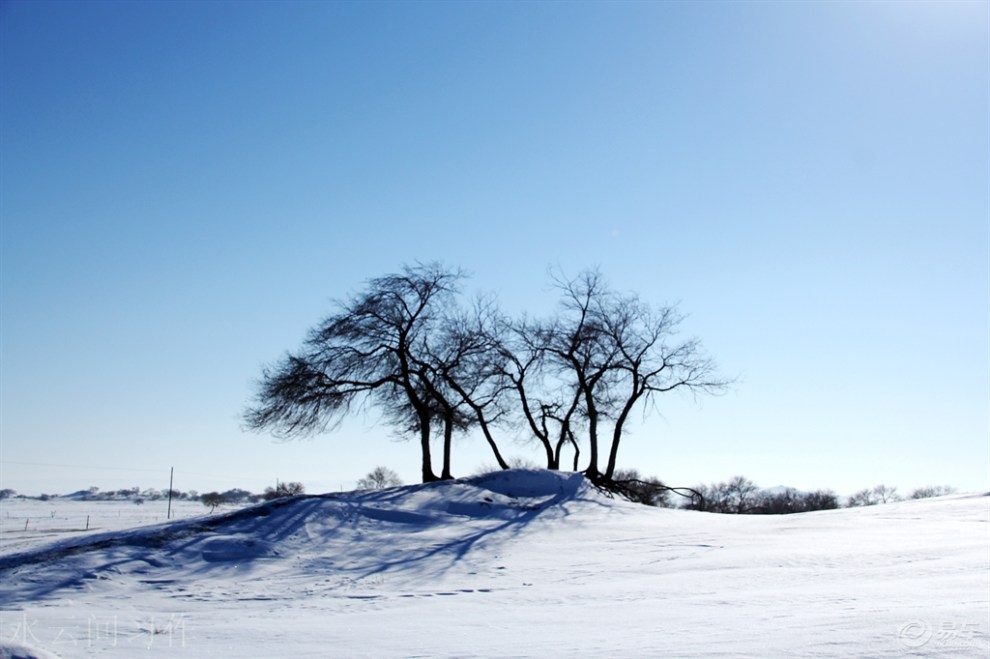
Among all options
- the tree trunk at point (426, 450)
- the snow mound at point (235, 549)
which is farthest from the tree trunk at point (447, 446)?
the snow mound at point (235, 549)

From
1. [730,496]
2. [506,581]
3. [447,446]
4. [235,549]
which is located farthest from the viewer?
[730,496]

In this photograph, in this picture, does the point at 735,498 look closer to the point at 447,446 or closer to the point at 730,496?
the point at 730,496

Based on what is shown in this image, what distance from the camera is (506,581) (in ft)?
43.9

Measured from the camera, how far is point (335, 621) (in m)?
10.1

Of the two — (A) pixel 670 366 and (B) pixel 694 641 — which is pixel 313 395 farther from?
(B) pixel 694 641

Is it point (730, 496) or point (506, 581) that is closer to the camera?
point (506, 581)

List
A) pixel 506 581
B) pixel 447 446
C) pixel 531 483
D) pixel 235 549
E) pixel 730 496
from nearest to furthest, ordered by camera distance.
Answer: pixel 506 581, pixel 235 549, pixel 531 483, pixel 447 446, pixel 730 496

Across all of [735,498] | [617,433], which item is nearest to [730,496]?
[735,498]

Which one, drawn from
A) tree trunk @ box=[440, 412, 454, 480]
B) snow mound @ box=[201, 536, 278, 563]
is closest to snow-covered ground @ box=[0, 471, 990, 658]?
snow mound @ box=[201, 536, 278, 563]

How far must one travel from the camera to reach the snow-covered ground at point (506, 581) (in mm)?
7617

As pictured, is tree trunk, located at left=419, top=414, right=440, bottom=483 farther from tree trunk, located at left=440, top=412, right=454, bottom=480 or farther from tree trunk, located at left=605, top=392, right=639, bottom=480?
tree trunk, located at left=605, top=392, right=639, bottom=480

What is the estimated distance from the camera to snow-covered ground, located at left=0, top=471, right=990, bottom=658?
7617mm

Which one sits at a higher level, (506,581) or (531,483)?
(531,483)

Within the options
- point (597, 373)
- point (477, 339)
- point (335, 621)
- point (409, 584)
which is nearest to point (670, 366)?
point (597, 373)
